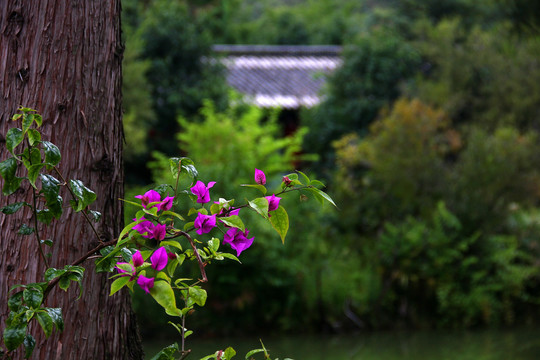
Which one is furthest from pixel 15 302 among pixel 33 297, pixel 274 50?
pixel 274 50

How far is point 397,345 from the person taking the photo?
20.4 ft

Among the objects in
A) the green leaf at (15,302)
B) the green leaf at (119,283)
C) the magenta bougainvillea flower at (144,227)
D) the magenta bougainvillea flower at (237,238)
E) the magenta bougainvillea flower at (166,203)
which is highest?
the magenta bougainvillea flower at (166,203)

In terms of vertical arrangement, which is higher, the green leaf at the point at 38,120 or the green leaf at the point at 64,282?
the green leaf at the point at 38,120

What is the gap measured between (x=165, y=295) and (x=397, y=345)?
522cm

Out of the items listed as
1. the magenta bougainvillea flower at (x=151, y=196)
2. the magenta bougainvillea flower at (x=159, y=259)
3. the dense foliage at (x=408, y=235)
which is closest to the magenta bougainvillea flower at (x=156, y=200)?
the magenta bougainvillea flower at (x=151, y=196)

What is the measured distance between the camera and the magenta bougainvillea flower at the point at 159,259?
1363 millimetres

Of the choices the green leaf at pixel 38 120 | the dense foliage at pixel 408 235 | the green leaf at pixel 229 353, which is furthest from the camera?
the dense foliage at pixel 408 235

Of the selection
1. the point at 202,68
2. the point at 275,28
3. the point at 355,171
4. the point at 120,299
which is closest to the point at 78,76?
the point at 120,299

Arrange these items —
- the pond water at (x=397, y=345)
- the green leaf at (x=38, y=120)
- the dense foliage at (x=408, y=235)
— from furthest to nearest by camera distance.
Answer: the dense foliage at (x=408, y=235)
the pond water at (x=397, y=345)
the green leaf at (x=38, y=120)

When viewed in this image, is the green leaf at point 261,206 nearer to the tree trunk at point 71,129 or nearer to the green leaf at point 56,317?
the green leaf at point 56,317

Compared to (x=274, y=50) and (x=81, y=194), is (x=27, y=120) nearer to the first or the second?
(x=81, y=194)

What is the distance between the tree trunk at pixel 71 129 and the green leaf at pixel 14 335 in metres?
0.34

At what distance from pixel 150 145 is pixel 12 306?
9680 millimetres

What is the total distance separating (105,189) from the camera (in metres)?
1.80
